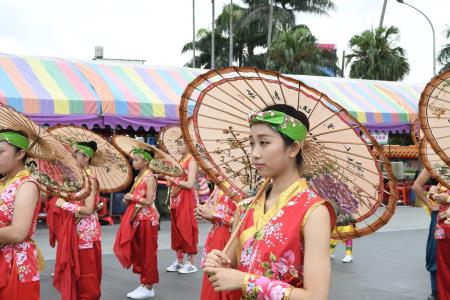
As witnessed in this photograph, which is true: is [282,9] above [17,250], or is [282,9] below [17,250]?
above

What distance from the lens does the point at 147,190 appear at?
280 inches

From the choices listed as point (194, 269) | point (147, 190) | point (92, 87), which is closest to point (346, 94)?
point (92, 87)

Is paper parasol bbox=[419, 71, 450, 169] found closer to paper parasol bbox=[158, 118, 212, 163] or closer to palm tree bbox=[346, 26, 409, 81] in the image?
paper parasol bbox=[158, 118, 212, 163]

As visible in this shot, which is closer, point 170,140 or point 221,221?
point 221,221

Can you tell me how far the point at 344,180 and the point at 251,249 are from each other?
606mm

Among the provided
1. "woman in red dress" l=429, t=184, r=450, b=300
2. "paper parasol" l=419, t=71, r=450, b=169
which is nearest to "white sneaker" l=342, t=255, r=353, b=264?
"woman in red dress" l=429, t=184, r=450, b=300

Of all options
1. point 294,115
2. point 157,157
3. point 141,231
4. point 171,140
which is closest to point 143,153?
point 157,157

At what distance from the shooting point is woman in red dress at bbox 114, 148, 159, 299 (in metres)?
7.11

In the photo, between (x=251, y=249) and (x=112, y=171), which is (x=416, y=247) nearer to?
(x=112, y=171)

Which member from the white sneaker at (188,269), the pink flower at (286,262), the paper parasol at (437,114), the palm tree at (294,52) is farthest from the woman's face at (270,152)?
the palm tree at (294,52)

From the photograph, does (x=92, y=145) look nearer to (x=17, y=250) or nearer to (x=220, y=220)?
(x=220, y=220)

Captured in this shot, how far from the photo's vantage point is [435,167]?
4125 mm

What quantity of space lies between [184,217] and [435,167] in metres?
5.20

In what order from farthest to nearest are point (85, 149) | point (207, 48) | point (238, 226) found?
point (207, 48) → point (85, 149) → point (238, 226)
